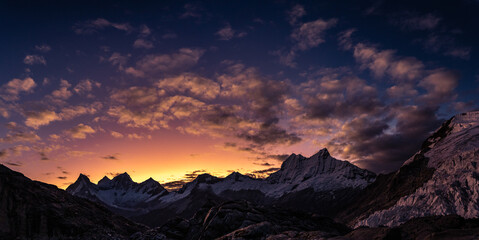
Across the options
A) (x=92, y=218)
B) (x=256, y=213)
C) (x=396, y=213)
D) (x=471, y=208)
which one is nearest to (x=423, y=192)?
(x=396, y=213)

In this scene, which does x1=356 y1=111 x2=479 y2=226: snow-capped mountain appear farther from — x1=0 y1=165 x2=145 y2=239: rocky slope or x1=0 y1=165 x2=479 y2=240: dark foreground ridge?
x1=0 y1=165 x2=145 y2=239: rocky slope

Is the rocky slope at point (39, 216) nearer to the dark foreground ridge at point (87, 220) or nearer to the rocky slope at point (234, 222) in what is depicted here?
the dark foreground ridge at point (87, 220)

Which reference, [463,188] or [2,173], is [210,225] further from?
[463,188]

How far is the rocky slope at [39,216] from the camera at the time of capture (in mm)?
64062

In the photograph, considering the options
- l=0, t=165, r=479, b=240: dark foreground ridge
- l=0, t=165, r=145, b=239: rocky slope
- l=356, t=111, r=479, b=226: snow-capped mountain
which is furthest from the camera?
l=356, t=111, r=479, b=226: snow-capped mountain

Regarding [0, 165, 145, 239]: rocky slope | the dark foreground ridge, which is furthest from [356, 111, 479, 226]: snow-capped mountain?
[0, 165, 145, 239]: rocky slope

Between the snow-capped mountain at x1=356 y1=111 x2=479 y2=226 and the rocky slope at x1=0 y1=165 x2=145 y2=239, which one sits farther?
the snow-capped mountain at x1=356 y1=111 x2=479 y2=226

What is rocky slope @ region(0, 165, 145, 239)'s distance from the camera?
6406cm

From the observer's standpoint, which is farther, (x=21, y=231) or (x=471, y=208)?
(x=471, y=208)

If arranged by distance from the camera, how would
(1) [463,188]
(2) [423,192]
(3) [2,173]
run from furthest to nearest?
(2) [423,192]
(1) [463,188]
(3) [2,173]

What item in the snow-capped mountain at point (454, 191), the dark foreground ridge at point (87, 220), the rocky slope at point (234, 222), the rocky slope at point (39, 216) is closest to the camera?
the rocky slope at point (234, 222)

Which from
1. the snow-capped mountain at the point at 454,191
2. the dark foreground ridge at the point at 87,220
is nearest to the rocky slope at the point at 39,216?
the dark foreground ridge at the point at 87,220

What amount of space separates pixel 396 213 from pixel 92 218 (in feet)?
629

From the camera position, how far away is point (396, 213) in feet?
652
